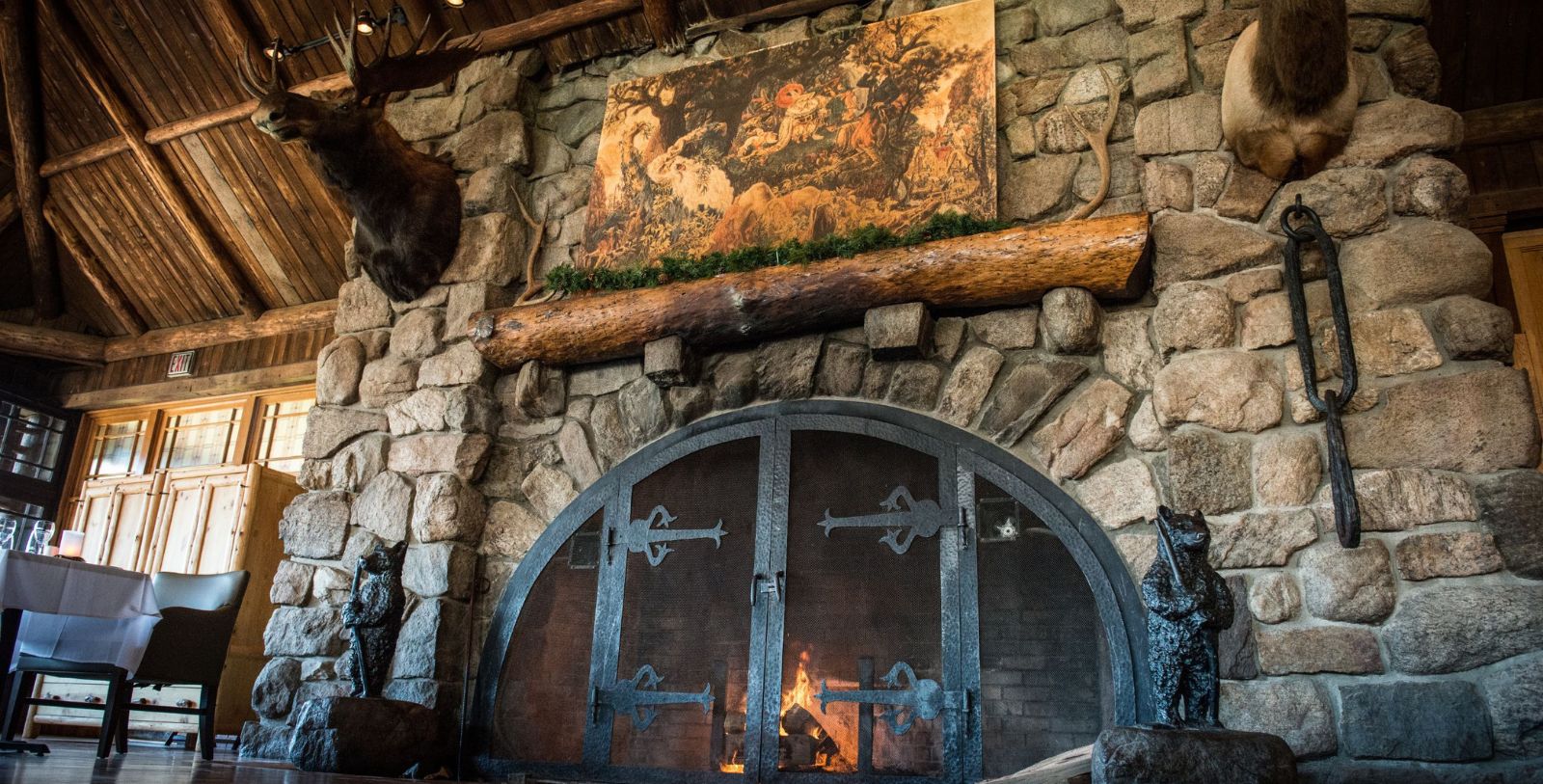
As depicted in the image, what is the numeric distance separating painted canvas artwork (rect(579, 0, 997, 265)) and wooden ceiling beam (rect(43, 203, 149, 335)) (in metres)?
5.33

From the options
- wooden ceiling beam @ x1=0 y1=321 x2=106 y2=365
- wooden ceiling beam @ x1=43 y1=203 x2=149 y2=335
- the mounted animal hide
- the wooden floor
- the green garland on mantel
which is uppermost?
wooden ceiling beam @ x1=43 y1=203 x2=149 y2=335

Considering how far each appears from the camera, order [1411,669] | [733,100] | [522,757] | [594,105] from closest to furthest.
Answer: [1411,669], [522,757], [733,100], [594,105]

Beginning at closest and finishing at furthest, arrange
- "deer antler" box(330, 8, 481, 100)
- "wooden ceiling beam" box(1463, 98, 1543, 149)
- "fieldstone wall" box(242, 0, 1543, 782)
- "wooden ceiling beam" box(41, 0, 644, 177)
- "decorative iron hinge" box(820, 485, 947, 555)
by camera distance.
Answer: "fieldstone wall" box(242, 0, 1543, 782)
"decorative iron hinge" box(820, 485, 947, 555)
"deer antler" box(330, 8, 481, 100)
"wooden ceiling beam" box(41, 0, 644, 177)
"wooden ceiling beam" box(1463, 98, 1543, 149)

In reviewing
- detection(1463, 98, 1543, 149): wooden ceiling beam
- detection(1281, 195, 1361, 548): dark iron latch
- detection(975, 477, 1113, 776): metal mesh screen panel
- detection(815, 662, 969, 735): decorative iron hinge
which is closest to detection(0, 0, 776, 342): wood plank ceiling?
detection(1281, 195, 1361, 548): dark iron latch

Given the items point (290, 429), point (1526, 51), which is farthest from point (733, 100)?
point (290, 429)

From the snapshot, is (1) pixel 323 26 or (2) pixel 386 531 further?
(1) pixel 323 26

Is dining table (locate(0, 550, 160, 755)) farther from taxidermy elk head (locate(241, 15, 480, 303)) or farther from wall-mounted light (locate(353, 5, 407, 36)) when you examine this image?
wall-mounted light (locate(353, 5, 407, 36))

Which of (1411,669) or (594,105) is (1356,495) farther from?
(594,105)

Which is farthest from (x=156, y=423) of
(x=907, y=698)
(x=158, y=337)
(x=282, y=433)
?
(x=907, y=698)

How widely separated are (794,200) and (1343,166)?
1.99m

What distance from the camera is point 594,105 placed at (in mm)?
4895

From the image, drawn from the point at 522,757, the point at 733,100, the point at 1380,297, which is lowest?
the point at 522,757

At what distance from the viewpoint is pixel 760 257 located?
3.95 meters

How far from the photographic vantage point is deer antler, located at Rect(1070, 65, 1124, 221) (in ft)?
11.7
